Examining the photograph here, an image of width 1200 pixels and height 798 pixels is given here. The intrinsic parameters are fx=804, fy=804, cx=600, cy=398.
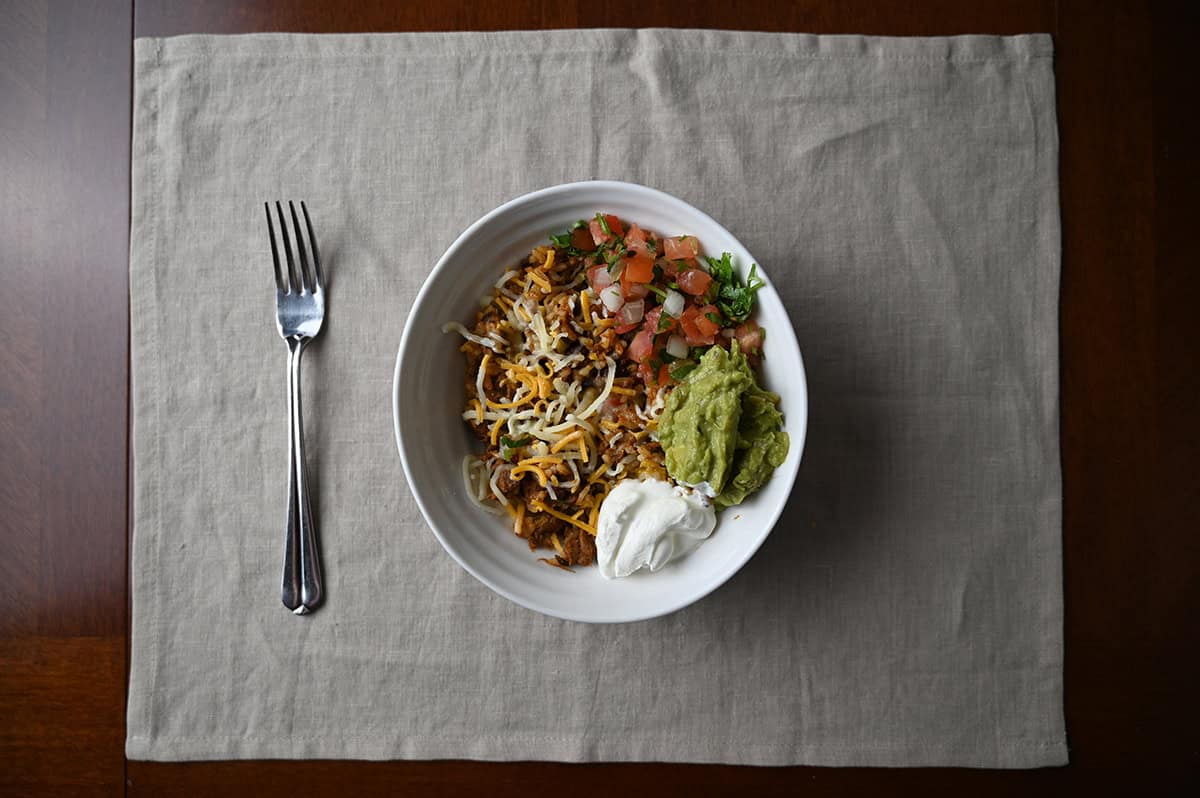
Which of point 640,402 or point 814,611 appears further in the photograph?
point 814,611

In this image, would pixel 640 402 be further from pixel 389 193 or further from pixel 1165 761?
pixel 1165 761

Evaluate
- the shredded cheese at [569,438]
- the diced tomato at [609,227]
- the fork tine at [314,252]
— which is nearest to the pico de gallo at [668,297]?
the diced tomato at [609,227]

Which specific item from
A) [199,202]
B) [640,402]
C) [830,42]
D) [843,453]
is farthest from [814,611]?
[199,202]

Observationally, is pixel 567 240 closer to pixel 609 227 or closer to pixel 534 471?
pixel 609 227

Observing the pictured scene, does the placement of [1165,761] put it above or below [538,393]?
below

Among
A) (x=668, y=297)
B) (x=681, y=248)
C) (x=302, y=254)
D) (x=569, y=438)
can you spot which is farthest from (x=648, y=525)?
(x=302, y=254)

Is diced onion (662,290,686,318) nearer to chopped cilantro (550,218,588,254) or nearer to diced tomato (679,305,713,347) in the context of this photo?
diced tomato (679,305,713,347)
